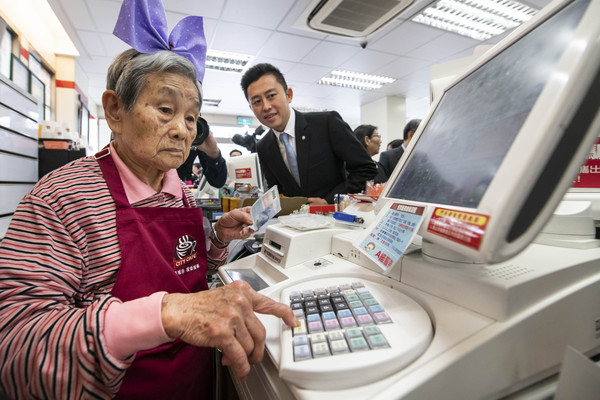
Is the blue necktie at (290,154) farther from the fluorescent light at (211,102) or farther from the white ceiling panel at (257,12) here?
the fluorescent light at (211,102)

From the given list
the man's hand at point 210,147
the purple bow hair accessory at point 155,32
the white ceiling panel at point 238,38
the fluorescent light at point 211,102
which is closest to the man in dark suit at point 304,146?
the man's hand at point 210,147

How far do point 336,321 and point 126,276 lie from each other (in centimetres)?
46

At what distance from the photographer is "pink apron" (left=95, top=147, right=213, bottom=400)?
57cm

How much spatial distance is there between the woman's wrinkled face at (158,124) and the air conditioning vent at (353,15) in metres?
2.46

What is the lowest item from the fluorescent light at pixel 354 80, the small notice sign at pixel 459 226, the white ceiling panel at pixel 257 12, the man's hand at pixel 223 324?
the man's hand at pixel 223 324

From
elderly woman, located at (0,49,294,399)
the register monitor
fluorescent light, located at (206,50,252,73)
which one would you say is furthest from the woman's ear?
fluorescent light, located at (206,50,252,73)

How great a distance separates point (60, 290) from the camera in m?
0.50

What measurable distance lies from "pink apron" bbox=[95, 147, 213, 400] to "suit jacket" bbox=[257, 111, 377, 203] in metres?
1.28

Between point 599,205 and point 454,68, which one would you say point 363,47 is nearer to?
point 454,68

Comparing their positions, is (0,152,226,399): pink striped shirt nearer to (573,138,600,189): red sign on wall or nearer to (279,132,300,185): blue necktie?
(573,138,600,189): red sign on wall

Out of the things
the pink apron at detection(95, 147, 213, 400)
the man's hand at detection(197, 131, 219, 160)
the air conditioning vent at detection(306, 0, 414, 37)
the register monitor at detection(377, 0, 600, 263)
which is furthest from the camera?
the air conditioning vent at detection(306, 0, 414, 37)

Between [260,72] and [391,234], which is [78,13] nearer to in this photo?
[260,72]

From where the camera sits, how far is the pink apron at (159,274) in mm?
571

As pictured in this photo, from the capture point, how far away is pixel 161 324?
0.43 meters
